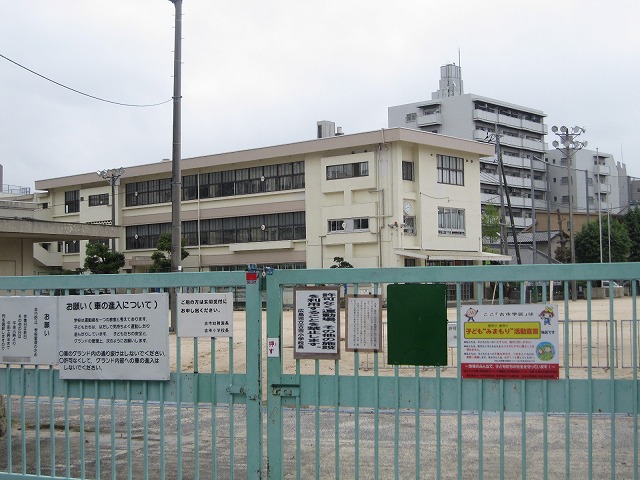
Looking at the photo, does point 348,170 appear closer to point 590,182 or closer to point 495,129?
point 495,129

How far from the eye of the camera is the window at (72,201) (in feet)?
192

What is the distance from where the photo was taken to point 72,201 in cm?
5900

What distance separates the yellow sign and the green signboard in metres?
0.17

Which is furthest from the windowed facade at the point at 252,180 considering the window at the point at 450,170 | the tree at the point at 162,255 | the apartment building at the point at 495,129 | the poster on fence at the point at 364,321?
the poster on fence at the point at 364,321

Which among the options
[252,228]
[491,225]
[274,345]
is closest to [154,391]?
[274,345]

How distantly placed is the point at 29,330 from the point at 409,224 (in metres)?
38.6

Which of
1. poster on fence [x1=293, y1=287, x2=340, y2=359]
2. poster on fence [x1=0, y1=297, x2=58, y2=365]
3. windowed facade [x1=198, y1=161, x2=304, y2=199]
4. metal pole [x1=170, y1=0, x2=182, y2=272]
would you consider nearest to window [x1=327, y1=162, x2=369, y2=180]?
windowed facade [x1=198, y1=161, x2=304, y2=199]

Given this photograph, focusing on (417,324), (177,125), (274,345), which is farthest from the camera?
(177,125)

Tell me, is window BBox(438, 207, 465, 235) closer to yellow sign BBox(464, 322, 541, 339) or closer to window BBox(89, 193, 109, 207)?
window BBox(89, 193, 109, 207)

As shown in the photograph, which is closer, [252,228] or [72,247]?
[252,228]

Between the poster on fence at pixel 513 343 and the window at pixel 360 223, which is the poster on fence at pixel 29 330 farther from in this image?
the window at pixel 360 223

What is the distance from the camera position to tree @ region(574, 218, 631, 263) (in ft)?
201

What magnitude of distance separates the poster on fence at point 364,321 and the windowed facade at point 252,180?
41870 mm

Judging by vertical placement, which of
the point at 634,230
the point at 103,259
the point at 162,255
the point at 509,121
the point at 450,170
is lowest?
the point at 103,259
